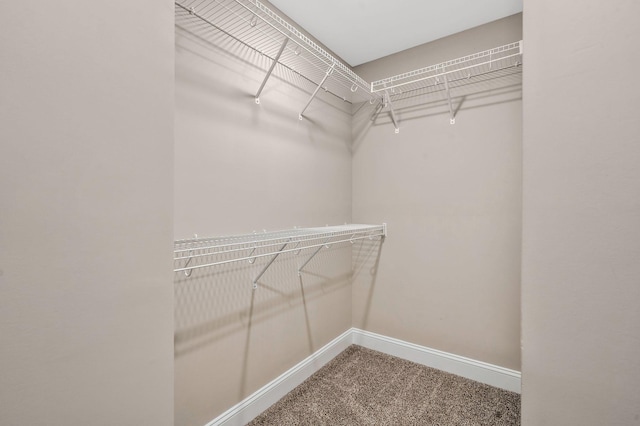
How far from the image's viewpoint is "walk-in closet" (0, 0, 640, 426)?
0.62 meters

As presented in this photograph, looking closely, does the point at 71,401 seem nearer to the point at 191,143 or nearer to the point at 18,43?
the point at 18,43

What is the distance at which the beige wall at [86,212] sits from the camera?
0.57 meters

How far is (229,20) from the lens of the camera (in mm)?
1446

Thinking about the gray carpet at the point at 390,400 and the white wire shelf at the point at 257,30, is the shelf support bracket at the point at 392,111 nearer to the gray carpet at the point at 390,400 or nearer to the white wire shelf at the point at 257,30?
the white wire shelf at the point at 257,30

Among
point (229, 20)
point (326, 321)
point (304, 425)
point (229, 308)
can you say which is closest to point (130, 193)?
point (229, 308)

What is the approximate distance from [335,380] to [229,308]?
3.19 ft

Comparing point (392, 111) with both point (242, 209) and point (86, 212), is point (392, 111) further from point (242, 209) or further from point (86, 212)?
point (86, 212)

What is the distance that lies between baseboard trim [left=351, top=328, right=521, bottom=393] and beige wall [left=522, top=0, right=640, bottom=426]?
2.90 ft

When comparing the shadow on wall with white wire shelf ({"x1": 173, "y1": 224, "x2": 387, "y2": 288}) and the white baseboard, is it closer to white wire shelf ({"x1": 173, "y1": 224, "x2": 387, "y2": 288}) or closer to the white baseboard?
white wire shelf ({"x1": 173, "y1": 224, "x2": 387, "y2": 288})

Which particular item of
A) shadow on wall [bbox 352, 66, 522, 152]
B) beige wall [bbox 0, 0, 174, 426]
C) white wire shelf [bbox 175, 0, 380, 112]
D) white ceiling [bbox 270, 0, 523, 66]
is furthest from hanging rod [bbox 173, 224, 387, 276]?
white ceiling [bbox 270, 0, 523, 66]

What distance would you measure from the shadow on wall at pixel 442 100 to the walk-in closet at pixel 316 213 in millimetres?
15

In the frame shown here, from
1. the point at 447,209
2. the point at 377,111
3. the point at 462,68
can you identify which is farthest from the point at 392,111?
the point at 447,209

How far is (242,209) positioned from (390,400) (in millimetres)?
1434

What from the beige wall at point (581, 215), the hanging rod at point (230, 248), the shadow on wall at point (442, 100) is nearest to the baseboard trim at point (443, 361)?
the beige wall at point (581, 215)
